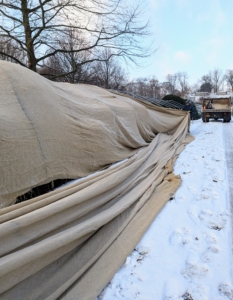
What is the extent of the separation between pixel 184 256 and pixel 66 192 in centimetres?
143

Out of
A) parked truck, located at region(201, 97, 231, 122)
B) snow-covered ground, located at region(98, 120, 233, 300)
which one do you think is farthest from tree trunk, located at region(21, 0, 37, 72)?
parked truck, located at region(201, 97, 231, 122)

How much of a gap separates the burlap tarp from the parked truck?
12.7 metres

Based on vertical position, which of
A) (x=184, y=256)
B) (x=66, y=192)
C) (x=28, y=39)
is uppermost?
(x=28, y=39)

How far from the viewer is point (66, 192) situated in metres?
2.46

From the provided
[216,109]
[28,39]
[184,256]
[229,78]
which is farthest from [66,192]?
[229,78]

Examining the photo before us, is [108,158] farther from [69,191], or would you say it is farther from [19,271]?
Answer: [19,271]

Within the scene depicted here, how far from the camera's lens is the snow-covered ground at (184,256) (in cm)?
181

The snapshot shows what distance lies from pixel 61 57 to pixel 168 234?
76.0ft

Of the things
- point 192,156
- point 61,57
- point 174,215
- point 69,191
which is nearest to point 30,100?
point 69,191

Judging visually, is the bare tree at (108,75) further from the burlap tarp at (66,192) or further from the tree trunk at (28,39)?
the burlap tarp at (66,192)

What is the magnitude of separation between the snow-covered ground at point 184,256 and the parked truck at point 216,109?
14.0m

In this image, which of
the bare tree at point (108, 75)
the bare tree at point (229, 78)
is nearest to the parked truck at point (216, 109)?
the bare tree at point (108, 75)

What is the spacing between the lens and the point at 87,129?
400cm

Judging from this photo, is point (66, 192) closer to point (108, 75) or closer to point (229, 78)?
point (108, 75)
